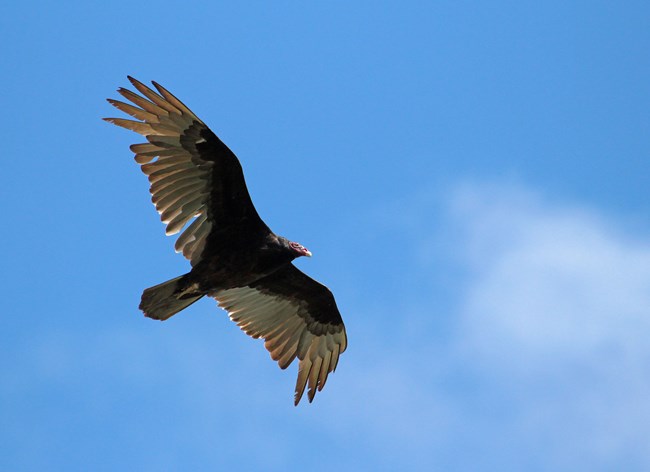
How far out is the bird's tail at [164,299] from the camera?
11.2 metres

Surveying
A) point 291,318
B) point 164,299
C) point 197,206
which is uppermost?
point 291,318

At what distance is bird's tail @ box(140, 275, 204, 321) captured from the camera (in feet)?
36.8

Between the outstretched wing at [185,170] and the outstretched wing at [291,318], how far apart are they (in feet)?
4.23

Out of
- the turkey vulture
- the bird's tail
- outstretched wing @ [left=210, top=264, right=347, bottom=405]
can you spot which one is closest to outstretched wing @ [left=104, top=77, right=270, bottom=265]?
the turkey vulture

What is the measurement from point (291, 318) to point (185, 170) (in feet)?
7.76

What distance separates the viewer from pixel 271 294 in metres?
12.7

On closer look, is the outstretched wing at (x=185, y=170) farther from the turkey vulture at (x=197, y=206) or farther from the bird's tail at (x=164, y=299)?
the bird's tail at (x=164, y=299)

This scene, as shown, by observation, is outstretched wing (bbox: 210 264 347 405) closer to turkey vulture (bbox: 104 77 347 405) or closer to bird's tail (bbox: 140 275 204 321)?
turkey vulture (bbox: 104 77 347 405)

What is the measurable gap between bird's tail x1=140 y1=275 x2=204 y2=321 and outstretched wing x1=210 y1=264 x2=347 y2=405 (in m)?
1.22

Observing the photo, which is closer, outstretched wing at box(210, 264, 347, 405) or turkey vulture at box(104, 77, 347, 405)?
turkey vulture at box(104, 77, 347, 405)

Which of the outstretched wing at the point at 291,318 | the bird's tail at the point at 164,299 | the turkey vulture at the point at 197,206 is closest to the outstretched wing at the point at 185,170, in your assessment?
the turkey vulture at the point at 197,206

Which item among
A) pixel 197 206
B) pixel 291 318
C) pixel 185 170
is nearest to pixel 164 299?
pixel 197 206

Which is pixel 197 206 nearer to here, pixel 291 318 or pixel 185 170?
pixel 185 170

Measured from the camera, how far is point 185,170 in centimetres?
1137
